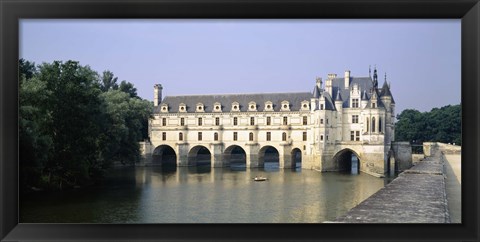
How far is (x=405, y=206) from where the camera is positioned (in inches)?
298

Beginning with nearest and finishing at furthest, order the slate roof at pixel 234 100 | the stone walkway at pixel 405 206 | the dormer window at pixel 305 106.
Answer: the stone walkway at pixel 405 206 < the dormer window at pixel 305 106 < the slate roof at pixel 234 100

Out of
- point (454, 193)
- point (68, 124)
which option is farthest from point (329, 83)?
point (68, 124)

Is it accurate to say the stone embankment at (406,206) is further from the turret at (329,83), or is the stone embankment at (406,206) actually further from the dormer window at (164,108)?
the dormer window at (164,108)

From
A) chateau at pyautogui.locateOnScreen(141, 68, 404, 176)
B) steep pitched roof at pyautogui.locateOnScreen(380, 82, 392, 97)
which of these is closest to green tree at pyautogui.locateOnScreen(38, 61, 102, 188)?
chateau at pyautogui.locateOnScreen(141, 68, 404, 176)

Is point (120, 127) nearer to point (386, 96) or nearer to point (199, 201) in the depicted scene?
point (199, 201)

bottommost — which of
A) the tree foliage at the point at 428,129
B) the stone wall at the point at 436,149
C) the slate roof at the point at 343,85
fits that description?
the stone wall at the point at 436,149

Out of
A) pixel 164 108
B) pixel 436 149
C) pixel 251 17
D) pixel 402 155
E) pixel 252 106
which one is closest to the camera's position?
pixel 251 17

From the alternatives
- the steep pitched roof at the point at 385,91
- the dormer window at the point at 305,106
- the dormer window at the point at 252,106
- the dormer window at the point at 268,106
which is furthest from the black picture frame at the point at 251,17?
the dormer window at the point at 252,106

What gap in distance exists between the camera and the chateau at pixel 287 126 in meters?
26.8

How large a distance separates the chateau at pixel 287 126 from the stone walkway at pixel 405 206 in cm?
1577

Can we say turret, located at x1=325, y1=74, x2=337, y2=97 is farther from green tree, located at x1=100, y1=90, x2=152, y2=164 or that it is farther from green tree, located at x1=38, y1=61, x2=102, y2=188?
green tree, located at x1=38, y1=61, x2=102, y2=188

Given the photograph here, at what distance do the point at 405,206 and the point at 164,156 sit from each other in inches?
1061

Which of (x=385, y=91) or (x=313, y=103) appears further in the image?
(x=313, y=103)

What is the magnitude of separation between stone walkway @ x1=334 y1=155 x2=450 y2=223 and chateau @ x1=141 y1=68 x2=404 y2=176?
15767mm
